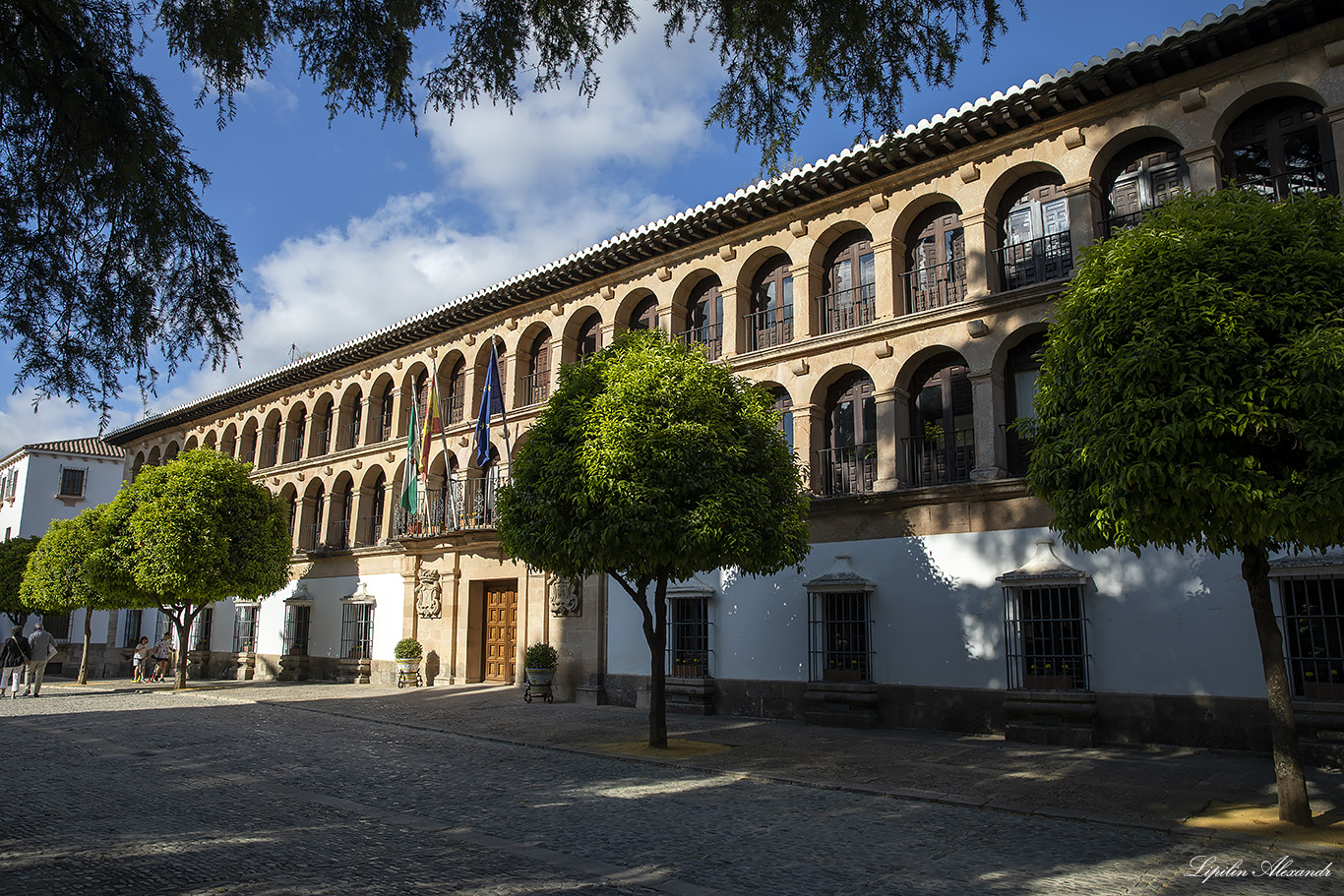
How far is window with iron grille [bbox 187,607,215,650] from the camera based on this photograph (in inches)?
1297

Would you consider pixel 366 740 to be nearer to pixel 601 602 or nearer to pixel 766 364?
pixel 601 602

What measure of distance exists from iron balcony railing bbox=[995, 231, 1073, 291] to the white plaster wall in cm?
449

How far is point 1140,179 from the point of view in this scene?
14406 millimetres

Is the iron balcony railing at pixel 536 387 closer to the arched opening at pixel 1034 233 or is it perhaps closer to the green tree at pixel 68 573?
the arched opening at pixel 1034 233

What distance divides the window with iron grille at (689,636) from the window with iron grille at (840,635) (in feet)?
8.38

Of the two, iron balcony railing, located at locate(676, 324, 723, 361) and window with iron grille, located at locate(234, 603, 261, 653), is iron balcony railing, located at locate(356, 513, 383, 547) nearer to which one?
window with iron grille, located at locate(234, 603, 261, 653)

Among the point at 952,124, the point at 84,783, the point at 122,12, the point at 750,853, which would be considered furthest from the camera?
the point at 952,124

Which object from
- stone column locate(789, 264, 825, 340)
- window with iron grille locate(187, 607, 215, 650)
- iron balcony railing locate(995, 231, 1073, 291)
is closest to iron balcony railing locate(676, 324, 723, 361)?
stone column locate(789, 264, 825, 340)

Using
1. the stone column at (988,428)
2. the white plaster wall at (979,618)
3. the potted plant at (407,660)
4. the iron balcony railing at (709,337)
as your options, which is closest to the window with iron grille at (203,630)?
the potted plant at (407,660)

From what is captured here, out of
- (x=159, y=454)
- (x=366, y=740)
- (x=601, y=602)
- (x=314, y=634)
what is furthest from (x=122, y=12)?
(x=159, y=454)

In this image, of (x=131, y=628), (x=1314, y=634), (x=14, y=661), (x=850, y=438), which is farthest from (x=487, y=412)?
(x=131, y=628)

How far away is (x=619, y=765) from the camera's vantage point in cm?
1163

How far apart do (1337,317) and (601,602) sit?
1543cm

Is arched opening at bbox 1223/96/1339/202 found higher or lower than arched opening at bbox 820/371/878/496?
higher
